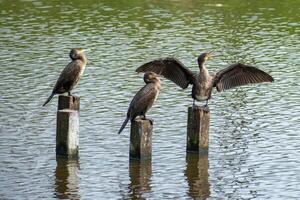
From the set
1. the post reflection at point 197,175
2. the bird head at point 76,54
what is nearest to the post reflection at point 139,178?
the post reflection at point 197,175

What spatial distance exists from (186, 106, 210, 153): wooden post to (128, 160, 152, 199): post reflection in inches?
31.9

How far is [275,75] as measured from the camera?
23.0m

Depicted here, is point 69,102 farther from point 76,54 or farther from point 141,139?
point 141,139

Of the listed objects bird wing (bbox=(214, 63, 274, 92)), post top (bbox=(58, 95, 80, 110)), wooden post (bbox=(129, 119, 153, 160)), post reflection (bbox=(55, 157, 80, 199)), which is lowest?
post reflection (bbox=(55, 157, 80, 199))

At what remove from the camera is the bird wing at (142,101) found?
52.5 ft

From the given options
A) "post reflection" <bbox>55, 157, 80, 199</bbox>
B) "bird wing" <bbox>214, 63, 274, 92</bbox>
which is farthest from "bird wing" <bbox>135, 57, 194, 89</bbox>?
"post reflection" <bbox>55, 157, 80, 199</bbox>

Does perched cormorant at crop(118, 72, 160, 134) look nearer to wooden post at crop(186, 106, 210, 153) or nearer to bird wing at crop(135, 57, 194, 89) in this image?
wooden post at crop(186, 106, 210, 153)

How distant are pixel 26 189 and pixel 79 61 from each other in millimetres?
2793

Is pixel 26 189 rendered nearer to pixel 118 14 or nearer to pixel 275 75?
pixel 275 75

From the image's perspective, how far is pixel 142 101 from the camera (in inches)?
630

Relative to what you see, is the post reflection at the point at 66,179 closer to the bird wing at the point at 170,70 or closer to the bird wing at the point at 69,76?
the bird wing at the point at 69,76

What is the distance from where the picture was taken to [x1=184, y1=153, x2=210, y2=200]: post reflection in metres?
15.2

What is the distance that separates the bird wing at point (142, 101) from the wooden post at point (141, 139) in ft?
0.76

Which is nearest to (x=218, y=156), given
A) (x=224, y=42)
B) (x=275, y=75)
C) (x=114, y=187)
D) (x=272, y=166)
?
(x=272, y=166)
